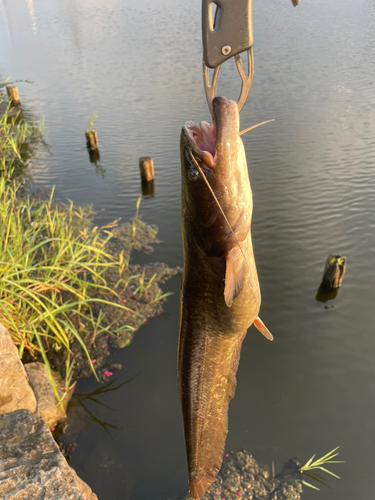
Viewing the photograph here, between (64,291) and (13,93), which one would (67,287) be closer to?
(64,291)

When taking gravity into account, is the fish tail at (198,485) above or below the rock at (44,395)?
above

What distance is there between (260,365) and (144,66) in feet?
58.9

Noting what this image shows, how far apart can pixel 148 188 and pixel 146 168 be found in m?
0.52

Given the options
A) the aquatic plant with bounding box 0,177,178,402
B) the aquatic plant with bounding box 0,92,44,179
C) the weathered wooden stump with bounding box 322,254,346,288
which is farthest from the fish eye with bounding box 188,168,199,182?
the aquatic plant with bounding box 0,92,44,179

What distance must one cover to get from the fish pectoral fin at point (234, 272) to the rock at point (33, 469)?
65.1 inches

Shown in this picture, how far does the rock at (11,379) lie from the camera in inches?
113

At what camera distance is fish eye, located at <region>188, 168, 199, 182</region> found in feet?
4.80

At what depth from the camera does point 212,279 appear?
5.51 feet

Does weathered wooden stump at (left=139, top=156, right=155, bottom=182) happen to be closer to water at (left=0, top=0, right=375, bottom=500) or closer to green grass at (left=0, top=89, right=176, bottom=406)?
water at (left=0, top=0, right=375, bottom=500)

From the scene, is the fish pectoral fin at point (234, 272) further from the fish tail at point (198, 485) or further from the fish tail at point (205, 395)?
the fish tail at point (198, 485)

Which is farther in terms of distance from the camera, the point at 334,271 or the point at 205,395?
the point at 334,271

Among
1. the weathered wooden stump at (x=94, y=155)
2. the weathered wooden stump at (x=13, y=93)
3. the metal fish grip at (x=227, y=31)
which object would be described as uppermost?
the weathered wooden stump at (x=13, y=93)

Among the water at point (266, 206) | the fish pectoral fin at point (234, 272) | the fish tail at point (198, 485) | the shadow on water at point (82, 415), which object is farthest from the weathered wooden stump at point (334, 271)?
the fish pectoral fin at point (234, 272)

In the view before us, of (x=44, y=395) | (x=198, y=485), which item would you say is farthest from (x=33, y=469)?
(x=44, y=395)
